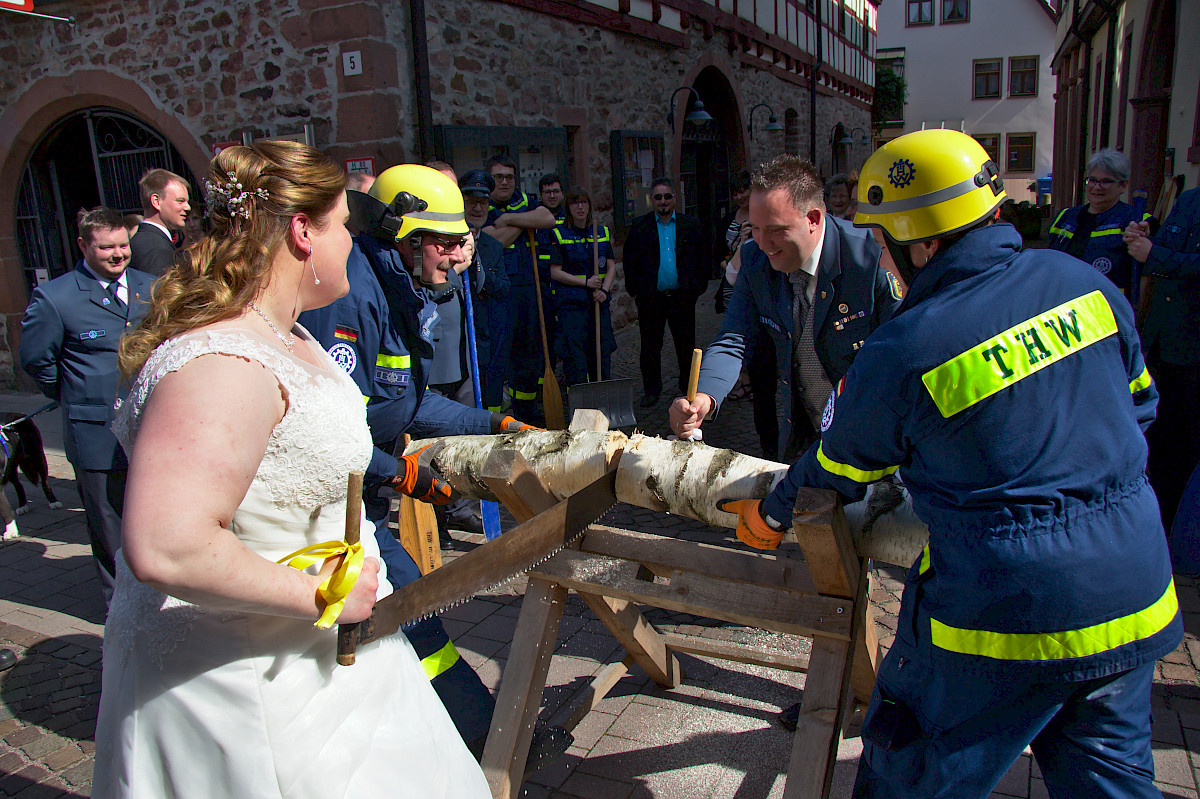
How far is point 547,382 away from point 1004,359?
4528 mm

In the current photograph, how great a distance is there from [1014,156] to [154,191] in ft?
121

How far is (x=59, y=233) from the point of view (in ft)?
30.2

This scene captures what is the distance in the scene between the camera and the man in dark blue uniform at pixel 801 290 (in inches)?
114

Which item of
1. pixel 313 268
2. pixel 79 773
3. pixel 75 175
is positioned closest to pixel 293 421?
pixel 313 268

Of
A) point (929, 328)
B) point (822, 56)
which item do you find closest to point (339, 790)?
point (929, 328)

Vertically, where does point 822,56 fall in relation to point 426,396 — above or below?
above

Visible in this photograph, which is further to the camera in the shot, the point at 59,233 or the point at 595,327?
the point at 59,233

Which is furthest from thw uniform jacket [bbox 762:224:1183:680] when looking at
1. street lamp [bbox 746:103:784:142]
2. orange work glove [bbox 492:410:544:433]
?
street lamp [bbox 746:103:784:142]

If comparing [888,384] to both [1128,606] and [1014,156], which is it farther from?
[1014,156]

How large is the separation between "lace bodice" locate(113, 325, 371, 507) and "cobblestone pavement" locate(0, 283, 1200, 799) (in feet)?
5.18

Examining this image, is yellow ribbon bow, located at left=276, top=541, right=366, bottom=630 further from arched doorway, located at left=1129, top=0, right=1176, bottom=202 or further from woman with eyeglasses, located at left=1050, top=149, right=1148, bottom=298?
arched doorway, located at left=1129, top=0, right=1176, bottom=202

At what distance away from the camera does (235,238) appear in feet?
5.06

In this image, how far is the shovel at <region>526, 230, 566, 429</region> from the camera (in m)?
5.67

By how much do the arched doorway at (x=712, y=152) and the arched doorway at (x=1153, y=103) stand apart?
5.62 meters
